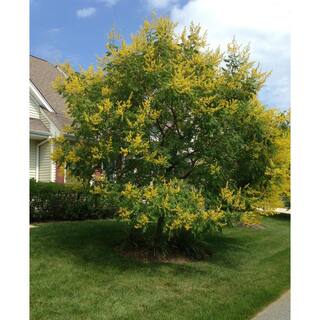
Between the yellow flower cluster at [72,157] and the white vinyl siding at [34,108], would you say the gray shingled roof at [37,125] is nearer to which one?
the white vinyl siding at [34,108]

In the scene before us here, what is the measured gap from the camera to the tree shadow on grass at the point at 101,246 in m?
7.74

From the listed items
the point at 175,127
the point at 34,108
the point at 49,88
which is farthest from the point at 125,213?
the point at 49,88

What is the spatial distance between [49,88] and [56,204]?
312 inches

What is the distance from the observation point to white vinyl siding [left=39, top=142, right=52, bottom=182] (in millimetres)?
16344

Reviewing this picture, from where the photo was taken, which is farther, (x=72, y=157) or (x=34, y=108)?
(x=34, y=108)

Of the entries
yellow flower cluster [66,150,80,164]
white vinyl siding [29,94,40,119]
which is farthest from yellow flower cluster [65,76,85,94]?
white vinyl siding [29,94,40,119]

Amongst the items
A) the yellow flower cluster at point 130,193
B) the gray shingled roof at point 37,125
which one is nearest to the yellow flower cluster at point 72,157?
the yellow flower cluster at point 130,193

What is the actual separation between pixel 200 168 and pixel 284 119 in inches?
71.6

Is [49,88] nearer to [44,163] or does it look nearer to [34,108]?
[34,108]

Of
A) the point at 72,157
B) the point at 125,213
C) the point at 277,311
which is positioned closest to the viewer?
the point at 277,311

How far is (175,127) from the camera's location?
8133mm

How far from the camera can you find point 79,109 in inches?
294

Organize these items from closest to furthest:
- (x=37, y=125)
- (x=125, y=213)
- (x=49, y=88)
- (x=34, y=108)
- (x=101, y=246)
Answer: (x=125, y=213) → (x=101, y=246) → (x=37, y=125) → (x=34, y=108) → (x=49, y=88)

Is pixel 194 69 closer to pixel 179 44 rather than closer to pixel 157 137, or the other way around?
pixel 179 44
